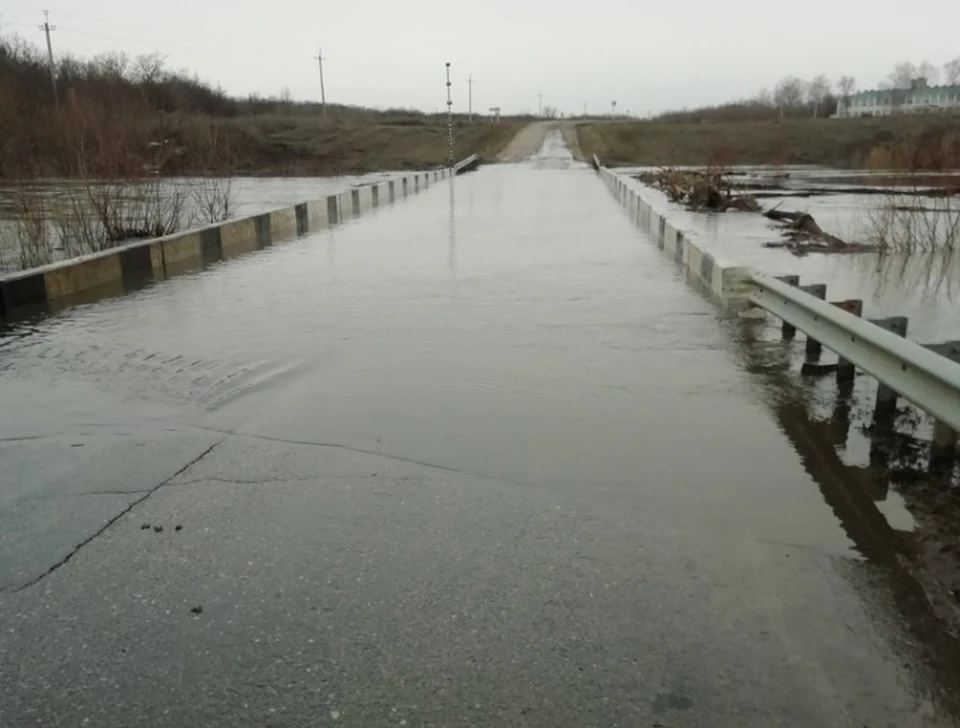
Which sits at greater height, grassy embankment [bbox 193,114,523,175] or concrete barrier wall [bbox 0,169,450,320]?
grassy embankment [bbox 193,114,523,175]

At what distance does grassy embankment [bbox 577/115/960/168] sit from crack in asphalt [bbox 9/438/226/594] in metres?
64.0

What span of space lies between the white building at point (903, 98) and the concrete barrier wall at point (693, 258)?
155206 mm

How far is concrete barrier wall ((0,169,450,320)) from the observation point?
9625 mm

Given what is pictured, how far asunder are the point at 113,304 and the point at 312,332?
118 inches

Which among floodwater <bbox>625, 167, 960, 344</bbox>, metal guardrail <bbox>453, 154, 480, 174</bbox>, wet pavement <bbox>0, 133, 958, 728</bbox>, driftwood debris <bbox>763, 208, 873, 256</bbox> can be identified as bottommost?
wet pavement <bbox>0, 133, 958, 728</bbox>

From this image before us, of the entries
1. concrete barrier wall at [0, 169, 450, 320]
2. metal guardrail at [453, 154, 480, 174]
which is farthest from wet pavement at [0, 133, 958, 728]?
metal guardrail at [453, 154, 480, 174]

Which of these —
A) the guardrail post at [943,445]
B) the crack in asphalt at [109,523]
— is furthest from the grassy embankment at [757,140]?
the crack in asphalt at [109,523]

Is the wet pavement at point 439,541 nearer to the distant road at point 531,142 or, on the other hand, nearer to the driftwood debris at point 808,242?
the driftwood debris at point 808,242

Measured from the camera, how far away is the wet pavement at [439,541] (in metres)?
3.01

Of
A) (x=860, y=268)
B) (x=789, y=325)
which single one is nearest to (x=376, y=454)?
(x=789, y=325)

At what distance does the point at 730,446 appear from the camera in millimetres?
5352

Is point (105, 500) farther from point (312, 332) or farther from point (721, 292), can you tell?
point (721, 292)

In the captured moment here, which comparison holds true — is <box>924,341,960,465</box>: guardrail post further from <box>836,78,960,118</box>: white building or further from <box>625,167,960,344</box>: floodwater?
<box>836,78,960,118</box>: white building

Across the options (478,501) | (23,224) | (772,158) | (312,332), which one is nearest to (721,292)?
(312,332)
